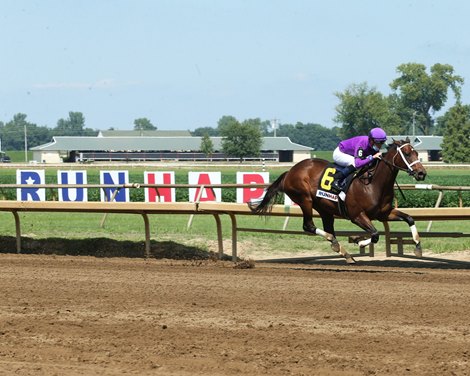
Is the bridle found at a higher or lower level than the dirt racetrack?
higher

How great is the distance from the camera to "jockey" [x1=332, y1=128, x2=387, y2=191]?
11.4m

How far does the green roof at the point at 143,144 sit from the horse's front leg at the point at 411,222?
105942 mm

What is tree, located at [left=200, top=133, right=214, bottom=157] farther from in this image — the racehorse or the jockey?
the jockey

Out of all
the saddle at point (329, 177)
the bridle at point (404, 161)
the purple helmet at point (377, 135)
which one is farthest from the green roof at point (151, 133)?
the bridle at point (404, 161)

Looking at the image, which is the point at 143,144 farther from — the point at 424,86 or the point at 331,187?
the point at 331,187

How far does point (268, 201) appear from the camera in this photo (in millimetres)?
12430

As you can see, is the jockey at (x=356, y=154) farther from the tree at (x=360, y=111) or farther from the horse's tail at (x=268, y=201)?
the tree at (x=360, y=111)

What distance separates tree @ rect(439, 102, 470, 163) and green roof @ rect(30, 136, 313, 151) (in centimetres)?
2334

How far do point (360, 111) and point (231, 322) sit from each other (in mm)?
81511

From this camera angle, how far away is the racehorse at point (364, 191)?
11117 mm

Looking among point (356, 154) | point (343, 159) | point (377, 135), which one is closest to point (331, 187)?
point (343, 159)

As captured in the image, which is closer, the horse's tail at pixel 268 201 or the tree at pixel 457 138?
the horse's tail at pixel 268 201

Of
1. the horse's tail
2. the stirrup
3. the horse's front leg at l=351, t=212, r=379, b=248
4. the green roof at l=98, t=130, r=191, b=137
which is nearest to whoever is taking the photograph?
the horse's front leg at l=351, t=212, r=379, b=248

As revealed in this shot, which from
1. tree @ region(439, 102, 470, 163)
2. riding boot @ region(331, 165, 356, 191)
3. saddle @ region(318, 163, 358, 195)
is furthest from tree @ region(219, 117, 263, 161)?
riding boot @ region(331, 165, 356, 191)
